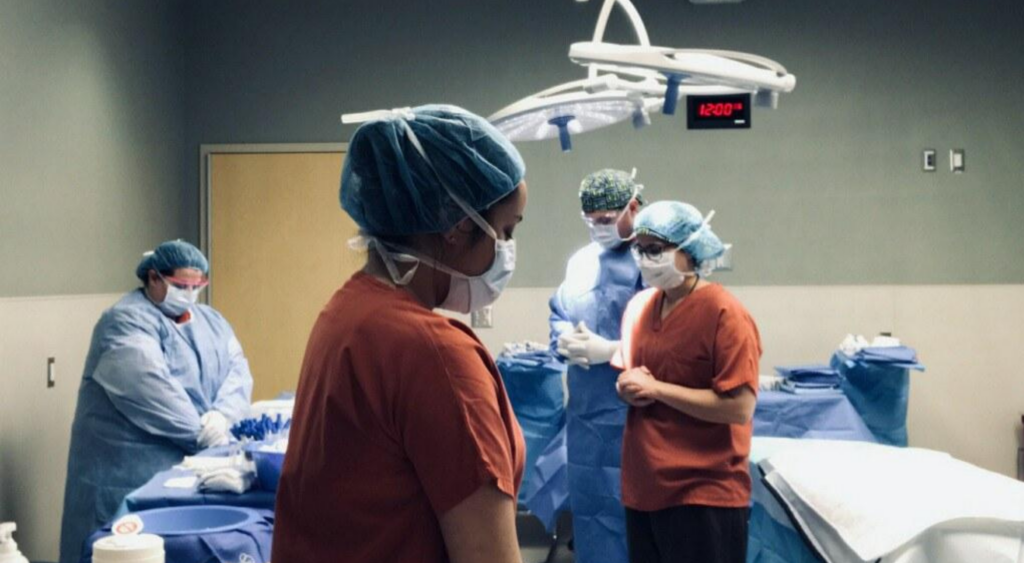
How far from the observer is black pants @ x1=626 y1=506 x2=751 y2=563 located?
7.43ft

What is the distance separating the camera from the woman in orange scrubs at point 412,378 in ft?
3.20

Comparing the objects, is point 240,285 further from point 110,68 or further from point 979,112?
point 979,112

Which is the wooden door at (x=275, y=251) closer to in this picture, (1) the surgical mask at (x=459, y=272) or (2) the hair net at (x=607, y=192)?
(2) the hair net at (x=607, y=192)

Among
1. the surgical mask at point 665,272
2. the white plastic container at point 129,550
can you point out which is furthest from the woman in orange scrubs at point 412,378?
the surgical mask at point 665,272

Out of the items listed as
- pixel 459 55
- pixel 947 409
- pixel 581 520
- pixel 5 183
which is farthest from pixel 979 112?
pixel 5 183

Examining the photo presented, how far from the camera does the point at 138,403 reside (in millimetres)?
3051

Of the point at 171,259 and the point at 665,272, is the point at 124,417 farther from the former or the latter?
the point at 665,272

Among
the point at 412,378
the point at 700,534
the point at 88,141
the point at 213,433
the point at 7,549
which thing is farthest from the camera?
the point at 88,141

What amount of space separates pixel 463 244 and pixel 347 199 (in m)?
0.14

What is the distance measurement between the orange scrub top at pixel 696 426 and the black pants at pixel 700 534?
0.02m

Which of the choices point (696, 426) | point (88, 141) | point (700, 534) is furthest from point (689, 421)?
point (88, 141)

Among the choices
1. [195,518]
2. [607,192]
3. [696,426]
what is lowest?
[195,518]

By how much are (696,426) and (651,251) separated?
1.57 feet

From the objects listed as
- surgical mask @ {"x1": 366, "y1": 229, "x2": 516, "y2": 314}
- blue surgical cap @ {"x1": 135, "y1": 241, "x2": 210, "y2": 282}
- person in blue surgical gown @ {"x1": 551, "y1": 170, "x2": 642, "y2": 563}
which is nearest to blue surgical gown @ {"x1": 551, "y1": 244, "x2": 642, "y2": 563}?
person in blue surgical gown @ {"x1": 551, "y1": 170, "x2": 642, "y2": 563}
